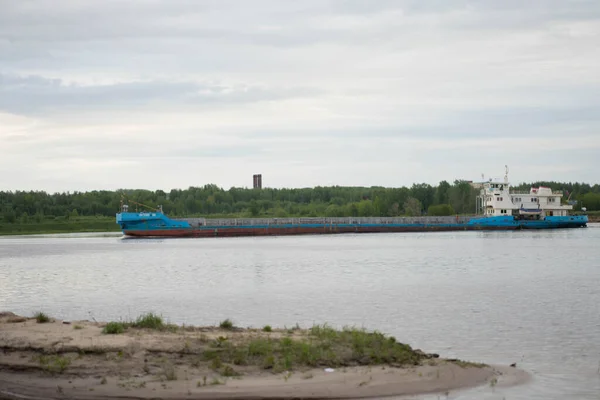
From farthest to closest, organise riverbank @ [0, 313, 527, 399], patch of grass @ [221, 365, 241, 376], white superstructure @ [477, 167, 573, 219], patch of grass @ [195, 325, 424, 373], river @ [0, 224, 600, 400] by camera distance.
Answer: white superstructure @ [477, 167, 573, 219] → river @ [0, 224, 600, 400] → patch of grass @ [195, 325, 424, 373] → patch of grass @ [221, 365, 241, 376] → riverbank @ [0, 313, 527, 399]

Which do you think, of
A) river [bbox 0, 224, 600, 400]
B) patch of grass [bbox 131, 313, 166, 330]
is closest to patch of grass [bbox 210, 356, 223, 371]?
patch of grass [bbox 131, 313, 166, 330]

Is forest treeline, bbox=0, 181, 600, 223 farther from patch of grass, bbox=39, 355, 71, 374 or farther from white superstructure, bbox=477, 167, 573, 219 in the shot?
patch of grass, bbox=39, 355, 71, 374

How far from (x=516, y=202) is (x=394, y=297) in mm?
81796

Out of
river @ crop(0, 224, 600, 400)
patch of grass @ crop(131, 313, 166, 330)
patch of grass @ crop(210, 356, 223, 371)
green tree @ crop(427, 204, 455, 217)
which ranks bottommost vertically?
river @ crop(0, 224, 600, 400)

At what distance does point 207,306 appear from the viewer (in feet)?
97.0

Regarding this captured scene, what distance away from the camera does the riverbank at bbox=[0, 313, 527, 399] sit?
14352 mm

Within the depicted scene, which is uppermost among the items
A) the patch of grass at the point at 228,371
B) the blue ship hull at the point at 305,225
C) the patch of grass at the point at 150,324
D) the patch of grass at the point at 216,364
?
the blue ship hull at the point at 305,225

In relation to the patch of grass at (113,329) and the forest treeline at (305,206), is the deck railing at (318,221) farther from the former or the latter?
the patch of grass at (113,329)

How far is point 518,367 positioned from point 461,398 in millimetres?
3607

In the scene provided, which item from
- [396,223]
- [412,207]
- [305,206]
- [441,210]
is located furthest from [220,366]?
[305,206]

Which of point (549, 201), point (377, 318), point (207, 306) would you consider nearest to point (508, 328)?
Result: point (377, 318)

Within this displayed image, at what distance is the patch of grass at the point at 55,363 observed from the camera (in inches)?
601

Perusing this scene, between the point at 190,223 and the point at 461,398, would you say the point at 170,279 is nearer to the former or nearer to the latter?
the point at 461,398

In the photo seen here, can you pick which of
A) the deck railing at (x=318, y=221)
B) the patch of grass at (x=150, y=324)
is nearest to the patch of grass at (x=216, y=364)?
the patch of grass at (x=150, y=324)
